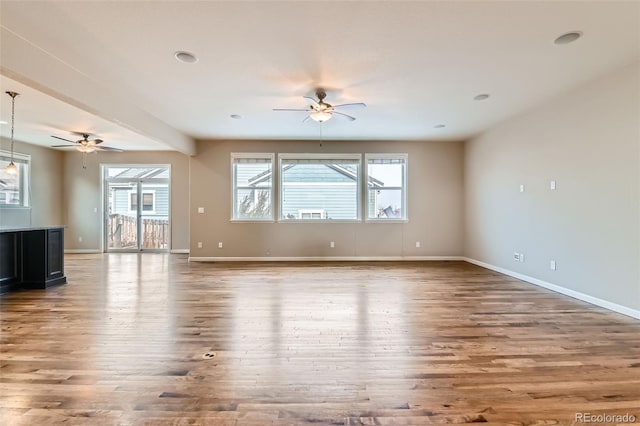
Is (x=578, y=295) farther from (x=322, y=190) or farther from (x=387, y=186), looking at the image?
(x=322, y=190)

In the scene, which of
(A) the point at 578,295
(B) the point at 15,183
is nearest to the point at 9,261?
(B) the point at 15,183

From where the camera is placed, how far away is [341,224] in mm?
7195

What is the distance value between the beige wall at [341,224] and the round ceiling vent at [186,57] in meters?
3.84

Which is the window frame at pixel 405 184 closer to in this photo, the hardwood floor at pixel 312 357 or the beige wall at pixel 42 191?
the hardwood floor at pixel 312 357

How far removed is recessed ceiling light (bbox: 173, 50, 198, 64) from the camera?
315 cm

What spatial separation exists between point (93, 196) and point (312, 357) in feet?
28.9

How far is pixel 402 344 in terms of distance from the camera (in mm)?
2607

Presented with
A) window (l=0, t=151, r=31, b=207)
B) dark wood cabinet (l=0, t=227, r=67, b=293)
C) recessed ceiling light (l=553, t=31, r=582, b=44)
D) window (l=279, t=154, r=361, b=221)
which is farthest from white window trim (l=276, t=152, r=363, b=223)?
window (l=0, t=151, r=31, b=207)

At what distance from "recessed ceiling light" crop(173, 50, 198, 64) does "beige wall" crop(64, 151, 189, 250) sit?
19.0 ft

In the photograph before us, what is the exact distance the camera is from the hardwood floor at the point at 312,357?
1.76 m

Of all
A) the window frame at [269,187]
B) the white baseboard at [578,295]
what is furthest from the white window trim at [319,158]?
the white baseboard at [578,295]

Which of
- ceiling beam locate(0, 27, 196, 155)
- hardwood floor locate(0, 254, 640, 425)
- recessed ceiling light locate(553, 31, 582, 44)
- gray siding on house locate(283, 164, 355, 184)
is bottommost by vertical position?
hardwood floor locate(0, 254, 640, 425)

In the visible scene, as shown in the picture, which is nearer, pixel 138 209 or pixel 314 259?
pixel 314 259

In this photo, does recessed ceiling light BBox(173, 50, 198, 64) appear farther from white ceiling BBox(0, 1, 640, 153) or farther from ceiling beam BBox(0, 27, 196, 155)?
ceiling beam BBox(0, 27, 196, 155)
